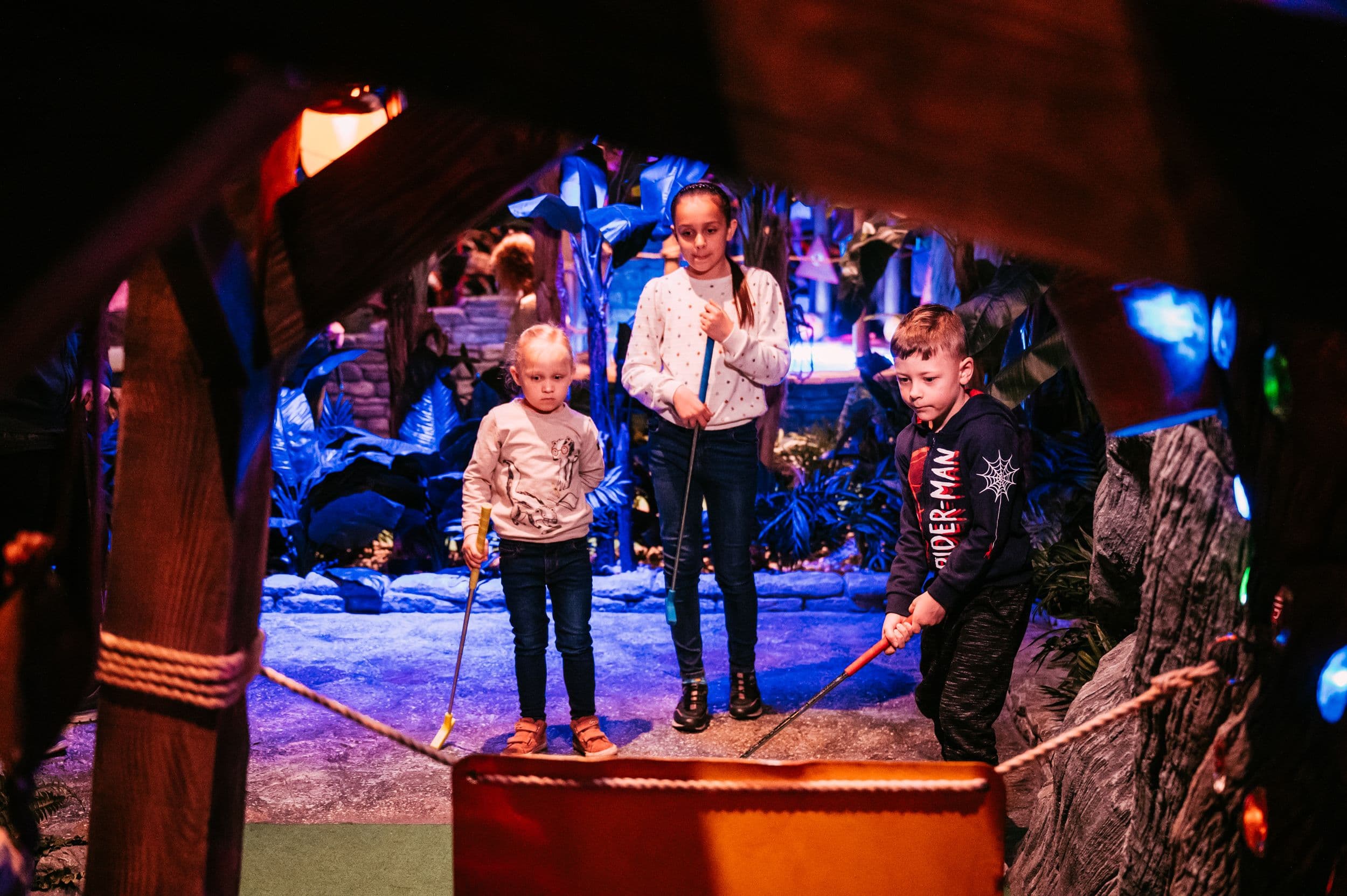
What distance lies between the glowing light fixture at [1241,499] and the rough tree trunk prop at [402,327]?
19.6 ft

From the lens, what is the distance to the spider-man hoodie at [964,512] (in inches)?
104

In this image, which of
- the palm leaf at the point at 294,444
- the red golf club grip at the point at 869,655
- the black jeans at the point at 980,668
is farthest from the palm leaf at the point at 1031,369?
the palm leaf at the point at 294,444

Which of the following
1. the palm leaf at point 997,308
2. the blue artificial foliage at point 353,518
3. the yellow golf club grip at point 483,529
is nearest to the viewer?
the yellow golf club grip at point 483,529

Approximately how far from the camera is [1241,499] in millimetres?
1365

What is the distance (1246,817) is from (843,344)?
1110 centimetres

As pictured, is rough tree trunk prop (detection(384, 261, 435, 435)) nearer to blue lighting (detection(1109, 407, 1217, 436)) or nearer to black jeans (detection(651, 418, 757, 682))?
black jeans (detection(651, 418, 757, 682))

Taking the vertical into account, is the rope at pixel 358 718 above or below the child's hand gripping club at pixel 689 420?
below

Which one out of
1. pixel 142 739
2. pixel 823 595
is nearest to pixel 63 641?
pixel 142 739

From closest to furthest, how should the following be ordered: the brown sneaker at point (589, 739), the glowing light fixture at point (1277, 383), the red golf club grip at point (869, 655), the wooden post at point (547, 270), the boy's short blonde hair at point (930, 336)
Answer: the glowing light fixture at point (1277, 383), the red golf club grip at point (869, 655), the boy's short blonde hair at point (930, 336), the brown sneaker at point (589, 739), the wooden post at point (547, 270)

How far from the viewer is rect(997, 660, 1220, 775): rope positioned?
1.40 m

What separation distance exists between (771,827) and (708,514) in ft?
7.01

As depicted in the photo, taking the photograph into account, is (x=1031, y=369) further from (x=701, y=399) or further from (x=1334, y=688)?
(x=1334, y=688)

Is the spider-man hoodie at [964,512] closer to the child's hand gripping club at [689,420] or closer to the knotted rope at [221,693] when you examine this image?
the child's hand gripping club at [689,420]

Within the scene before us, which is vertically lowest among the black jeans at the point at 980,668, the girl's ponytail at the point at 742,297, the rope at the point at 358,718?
the black jeans at the point at 980,668
